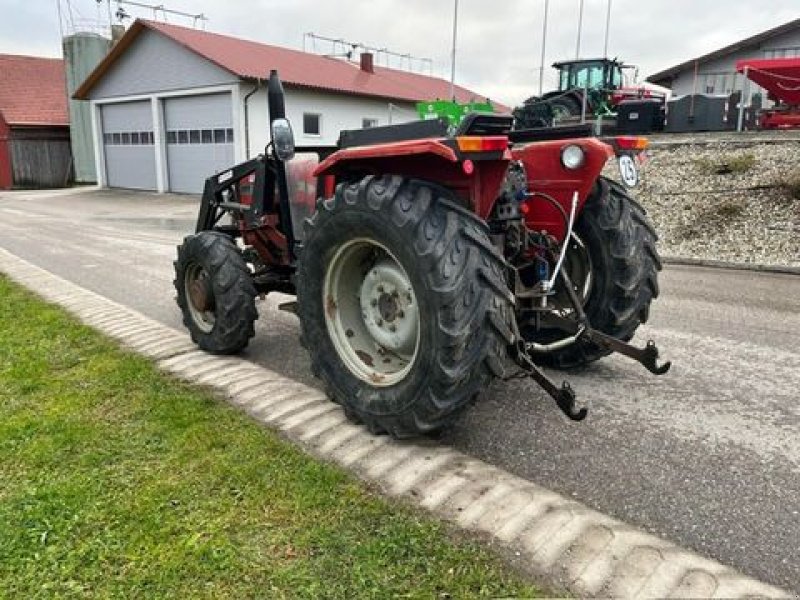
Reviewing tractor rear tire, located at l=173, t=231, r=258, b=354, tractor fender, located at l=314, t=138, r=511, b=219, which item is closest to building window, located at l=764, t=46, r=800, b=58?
tractor rear tire, located at l=173, t=231, r=258, b=354

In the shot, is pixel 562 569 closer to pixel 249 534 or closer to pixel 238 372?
pixel 249 534

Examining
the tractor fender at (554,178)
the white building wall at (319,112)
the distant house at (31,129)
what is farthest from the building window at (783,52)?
the distant house at (31,129)

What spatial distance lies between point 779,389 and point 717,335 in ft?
4.26

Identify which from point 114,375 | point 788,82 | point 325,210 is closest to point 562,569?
point 325,210

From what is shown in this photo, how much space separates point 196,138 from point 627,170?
877 inches

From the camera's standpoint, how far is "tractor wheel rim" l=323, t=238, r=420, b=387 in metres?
3.38

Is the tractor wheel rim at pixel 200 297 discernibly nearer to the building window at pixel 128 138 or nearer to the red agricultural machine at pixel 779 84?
the red agricultural machine at pixel 779 84

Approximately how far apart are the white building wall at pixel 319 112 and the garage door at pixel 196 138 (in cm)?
93

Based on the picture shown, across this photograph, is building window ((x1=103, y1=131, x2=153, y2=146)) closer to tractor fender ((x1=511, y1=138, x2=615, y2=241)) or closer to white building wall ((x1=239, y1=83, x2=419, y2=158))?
white building wall ((x1=239, y1=83, x2=419, y2=158))

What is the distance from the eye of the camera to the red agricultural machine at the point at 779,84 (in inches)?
574

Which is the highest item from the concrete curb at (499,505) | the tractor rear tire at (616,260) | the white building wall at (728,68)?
the white building wall at (728,68)

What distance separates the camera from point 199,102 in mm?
23047

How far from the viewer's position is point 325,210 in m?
3.38

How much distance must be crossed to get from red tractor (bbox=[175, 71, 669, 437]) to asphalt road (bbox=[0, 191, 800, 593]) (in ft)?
0.93
